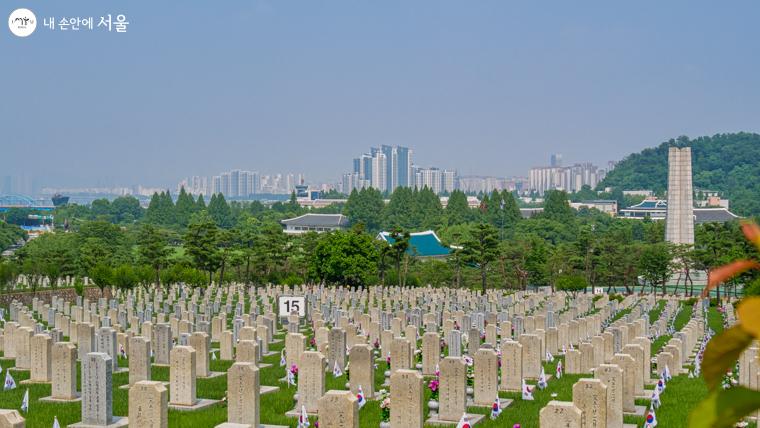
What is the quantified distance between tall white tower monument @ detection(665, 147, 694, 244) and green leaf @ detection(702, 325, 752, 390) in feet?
218

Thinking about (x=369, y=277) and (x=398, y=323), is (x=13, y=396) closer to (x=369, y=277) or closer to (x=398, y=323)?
(x=398, y=323)

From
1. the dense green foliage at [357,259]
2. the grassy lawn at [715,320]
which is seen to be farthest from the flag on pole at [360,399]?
the dense green foliage at [357,259]

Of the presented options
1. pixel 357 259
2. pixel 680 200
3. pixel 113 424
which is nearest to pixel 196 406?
pixel 113 424

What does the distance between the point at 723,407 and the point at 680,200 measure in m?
67.0

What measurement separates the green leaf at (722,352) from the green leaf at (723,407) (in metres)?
0.05

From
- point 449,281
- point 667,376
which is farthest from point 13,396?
point 449,281

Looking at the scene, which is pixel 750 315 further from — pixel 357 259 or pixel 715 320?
pixel 357 259

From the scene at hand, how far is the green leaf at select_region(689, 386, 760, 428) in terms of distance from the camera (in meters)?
0.97

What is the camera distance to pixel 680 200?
64062 millimetres

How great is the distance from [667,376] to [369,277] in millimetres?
29710

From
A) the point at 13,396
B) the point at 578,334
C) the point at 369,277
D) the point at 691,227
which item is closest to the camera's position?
the point at 13,396

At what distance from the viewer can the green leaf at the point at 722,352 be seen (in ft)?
3.29

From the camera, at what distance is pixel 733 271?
43.5 inches

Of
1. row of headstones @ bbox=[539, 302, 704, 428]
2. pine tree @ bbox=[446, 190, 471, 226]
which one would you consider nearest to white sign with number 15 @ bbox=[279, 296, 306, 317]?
row of headstones @ bbox=[539, 302, 704, 428]
